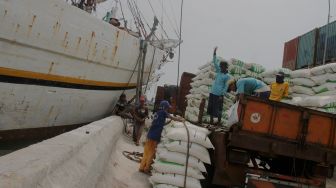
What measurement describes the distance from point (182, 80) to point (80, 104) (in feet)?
19.1

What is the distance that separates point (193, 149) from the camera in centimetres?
515

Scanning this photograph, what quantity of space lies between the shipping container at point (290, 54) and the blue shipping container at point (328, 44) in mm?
1987

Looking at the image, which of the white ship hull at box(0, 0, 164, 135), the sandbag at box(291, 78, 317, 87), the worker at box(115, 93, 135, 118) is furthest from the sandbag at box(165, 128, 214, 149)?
the worker at box(115, 93, 135, 118)

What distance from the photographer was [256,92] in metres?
6.53

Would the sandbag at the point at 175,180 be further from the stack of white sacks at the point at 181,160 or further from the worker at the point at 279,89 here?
the worker at the point at 279,89

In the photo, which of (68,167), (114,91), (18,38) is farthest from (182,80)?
(68,167)

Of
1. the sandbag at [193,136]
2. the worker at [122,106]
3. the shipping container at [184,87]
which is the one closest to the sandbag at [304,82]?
the sandbag at [193,136]

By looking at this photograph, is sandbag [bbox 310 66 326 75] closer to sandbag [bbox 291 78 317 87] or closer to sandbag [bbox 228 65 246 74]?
sandbag [bbox 291 78 317 87]

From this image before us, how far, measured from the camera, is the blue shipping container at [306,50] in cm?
1441

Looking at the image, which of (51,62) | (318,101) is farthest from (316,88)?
(51,62)

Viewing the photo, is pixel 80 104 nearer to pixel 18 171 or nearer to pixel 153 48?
pixel 153 48

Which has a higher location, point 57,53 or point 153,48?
point 153,48

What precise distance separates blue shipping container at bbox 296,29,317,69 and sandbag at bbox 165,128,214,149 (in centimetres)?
1004

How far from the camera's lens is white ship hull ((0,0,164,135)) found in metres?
5.98
